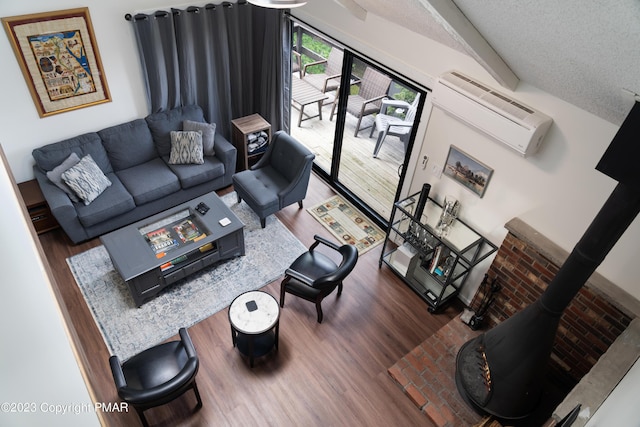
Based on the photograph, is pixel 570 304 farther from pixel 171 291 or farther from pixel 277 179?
pixel 171 291

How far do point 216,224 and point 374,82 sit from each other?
3128 mm

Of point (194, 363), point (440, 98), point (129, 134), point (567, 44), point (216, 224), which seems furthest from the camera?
point (129, 134)

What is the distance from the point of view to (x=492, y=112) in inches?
121

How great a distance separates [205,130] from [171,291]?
195cm

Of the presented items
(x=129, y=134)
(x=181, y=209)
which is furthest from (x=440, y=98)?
(x=129, y=134)

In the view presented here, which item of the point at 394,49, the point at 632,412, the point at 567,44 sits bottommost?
the point at 632,412

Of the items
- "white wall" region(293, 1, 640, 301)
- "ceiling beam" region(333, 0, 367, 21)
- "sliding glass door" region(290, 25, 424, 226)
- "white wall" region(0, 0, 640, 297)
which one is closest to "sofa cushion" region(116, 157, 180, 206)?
"white wall" region(0, 0, 640, 297)

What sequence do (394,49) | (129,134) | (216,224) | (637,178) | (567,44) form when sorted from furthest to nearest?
(129,134)
(216,224)
(394,49)
(637,178)
(567,44)

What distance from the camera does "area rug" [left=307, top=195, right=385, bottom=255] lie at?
482 centimetres

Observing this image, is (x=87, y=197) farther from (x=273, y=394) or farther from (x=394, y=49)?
(x=394, y=49)

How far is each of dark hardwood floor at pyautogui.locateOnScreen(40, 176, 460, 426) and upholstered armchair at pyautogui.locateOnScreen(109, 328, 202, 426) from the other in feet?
0.81

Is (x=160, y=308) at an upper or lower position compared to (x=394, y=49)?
lower

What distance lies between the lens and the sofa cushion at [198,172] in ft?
15.8

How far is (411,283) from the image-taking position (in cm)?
426
